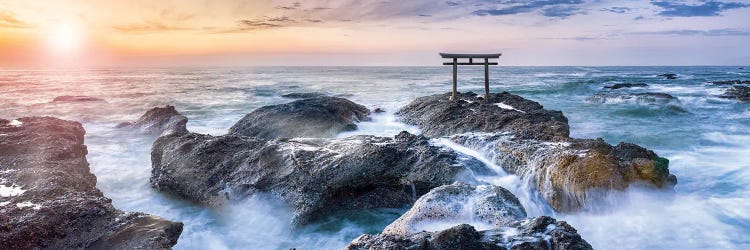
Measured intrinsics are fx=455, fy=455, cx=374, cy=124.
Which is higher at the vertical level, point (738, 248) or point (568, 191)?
point (568, 191)

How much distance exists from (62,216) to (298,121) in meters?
8.16

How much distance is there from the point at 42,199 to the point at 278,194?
330cm

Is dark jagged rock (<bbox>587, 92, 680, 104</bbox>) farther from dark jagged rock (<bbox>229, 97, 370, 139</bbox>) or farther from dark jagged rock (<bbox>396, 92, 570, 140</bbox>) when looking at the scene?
dark jagged rock (<bbox>229, 97, 370, 139</bbox>)

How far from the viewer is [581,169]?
7.81 meters

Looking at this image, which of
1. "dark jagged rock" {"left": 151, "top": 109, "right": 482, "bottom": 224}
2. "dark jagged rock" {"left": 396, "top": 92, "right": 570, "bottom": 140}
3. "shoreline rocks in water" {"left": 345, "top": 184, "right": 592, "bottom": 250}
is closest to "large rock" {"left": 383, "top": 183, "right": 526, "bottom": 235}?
"shoreline rocks in water" {"left": 345, "top": 184, "right": 592, "bottom": 250}

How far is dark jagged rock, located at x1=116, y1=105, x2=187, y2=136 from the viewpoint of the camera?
559 inches

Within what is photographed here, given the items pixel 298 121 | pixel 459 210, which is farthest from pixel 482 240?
pixel 298 121

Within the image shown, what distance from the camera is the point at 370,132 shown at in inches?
580

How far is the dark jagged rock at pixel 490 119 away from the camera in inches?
423

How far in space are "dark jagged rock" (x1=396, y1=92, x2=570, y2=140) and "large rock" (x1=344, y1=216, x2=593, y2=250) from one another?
5.24 meters

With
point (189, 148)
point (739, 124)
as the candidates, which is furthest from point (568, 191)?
point (739, 124)

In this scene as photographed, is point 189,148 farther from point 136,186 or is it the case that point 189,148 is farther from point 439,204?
point 439,204

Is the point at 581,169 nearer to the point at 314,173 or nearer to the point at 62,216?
the point at 314,173

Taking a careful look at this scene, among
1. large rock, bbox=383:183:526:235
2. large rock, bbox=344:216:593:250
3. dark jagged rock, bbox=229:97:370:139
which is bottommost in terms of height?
large rock, bbox=383:183:526:235
